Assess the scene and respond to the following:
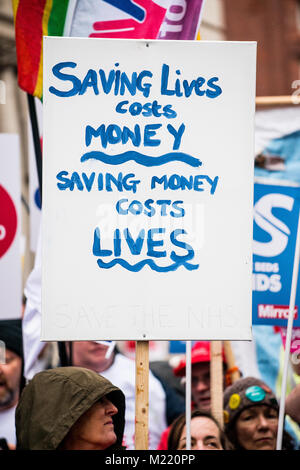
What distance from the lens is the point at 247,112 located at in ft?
9.01

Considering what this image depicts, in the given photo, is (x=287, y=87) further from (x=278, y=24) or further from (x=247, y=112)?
(x=247, y=112)

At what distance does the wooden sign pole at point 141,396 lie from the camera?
8.71 feet

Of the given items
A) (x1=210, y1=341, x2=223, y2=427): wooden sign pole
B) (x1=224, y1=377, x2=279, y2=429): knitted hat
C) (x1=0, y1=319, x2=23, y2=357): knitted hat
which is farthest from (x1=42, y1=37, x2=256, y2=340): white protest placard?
(x1=0, y1=319, x2=23, y2=357): knitted hat

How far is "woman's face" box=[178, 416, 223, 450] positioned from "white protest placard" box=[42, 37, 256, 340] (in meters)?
0.95

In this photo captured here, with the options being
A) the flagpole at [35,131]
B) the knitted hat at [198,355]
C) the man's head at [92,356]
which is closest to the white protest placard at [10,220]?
the flagpole at [35,131]

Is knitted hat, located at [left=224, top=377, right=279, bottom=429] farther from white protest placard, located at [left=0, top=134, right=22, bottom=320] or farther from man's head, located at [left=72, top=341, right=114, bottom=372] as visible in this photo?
white protest placard, located at [left=0, top=134, right=22, bottom=320]

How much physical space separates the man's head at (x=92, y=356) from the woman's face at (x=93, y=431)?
5.72 feet

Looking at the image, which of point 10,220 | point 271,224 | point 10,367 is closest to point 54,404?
point 10,367

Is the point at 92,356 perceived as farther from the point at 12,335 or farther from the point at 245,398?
the point at 245,398

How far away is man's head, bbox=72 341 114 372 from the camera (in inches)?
176

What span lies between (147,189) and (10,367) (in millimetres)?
1968

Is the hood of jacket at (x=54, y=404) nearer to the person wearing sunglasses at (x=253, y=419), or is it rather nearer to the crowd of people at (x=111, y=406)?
the crowd of people at (x=111, y=406)

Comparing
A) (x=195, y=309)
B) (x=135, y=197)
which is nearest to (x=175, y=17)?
(x=135, y=197)

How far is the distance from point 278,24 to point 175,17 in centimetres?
1110
